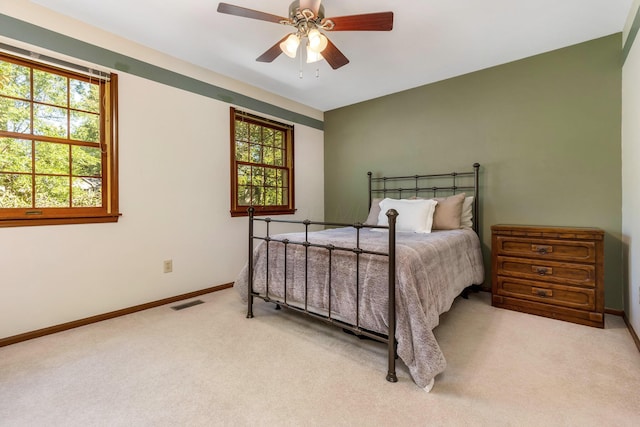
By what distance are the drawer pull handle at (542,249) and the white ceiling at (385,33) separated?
70.6 inches

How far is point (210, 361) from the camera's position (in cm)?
178

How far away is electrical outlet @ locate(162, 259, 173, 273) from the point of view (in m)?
2.80

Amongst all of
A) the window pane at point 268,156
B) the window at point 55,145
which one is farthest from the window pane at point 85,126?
the window pane at point 268,156

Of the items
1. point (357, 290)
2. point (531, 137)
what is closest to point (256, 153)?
point (357, 290)

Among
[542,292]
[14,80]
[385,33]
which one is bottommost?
[542,292]

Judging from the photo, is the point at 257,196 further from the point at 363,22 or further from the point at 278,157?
the point at 363,22

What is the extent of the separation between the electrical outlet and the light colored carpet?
0.57 meters

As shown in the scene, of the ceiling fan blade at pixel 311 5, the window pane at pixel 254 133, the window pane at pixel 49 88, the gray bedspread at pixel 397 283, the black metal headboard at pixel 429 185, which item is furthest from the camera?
the window pane at pixel 254 133

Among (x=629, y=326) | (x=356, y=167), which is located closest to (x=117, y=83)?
(x=356, y=167)

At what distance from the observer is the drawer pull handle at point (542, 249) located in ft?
7.91

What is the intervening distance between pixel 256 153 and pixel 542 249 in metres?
3.13

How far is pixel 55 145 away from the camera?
87.1 inches

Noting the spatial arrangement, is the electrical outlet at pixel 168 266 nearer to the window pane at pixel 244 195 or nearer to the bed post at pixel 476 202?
the window pane at pixel 244 195

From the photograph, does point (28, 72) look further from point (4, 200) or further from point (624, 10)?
point (624, 10)
